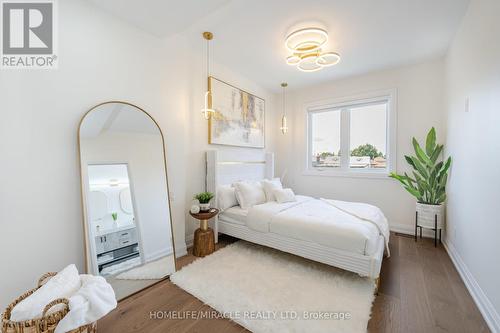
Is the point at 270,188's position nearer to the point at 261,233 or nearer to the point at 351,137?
the point at 261,233

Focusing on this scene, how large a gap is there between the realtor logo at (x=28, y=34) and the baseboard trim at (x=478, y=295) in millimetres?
3879

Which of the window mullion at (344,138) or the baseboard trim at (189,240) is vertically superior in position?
the window mullion at (344,138)

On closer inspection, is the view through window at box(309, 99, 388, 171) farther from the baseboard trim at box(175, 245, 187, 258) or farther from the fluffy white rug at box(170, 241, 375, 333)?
the baseboard trim at box(175, 245, 187, 258)

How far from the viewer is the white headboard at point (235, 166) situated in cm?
308

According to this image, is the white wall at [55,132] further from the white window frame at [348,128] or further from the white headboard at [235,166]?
the white window frame at [348,128]

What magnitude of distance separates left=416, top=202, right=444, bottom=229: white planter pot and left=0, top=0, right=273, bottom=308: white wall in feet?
12.1

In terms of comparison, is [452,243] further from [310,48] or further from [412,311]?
[310,48]

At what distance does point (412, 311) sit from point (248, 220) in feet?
5.74

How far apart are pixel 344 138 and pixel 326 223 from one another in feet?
8.20

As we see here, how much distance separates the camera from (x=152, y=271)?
208 cm

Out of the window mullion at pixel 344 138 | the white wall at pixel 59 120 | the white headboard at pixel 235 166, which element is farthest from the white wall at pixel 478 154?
the white wall at pixel 59 120

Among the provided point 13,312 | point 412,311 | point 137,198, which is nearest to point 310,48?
point 137,198

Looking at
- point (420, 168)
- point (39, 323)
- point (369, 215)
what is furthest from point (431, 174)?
point (39, 323)

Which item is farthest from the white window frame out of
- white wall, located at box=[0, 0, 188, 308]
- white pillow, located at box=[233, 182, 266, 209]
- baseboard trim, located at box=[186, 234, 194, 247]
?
white wall, located at box=[0, 0, 188, 308]
